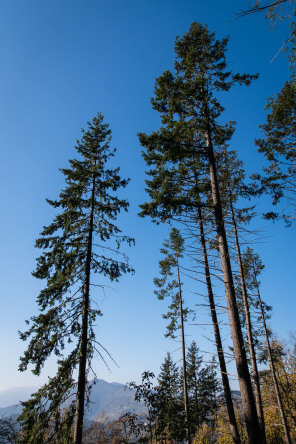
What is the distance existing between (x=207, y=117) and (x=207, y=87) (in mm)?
1469

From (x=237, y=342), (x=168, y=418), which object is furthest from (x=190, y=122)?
(x=168, y=418)

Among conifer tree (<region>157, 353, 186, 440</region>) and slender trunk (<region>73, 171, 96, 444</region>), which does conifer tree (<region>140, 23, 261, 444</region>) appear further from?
conifer tree (<region>157, 353, 186, 440</region>)

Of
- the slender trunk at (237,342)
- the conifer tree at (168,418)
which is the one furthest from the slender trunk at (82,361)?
the slender trunk at (237,342)

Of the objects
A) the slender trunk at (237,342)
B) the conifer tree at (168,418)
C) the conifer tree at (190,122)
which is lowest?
the conifer tree at (168,418)

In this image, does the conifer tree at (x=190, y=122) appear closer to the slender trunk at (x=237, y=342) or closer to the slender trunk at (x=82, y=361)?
the slender trunk at (x=237, y=342)

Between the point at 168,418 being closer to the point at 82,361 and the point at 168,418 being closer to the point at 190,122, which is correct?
the point at 82,361

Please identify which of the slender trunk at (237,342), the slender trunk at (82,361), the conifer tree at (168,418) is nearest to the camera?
the slender trunk at (237,342)

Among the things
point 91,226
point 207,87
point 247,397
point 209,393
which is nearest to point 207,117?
point 207,87

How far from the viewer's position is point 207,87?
875 centimetres

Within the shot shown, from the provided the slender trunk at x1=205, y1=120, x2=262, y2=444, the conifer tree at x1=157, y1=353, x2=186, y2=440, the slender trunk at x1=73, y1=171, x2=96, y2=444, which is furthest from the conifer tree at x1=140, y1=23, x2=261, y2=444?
the conifer tree at x1=157, y1=353, x2=186, y2=440

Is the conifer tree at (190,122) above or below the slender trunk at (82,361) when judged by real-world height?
above

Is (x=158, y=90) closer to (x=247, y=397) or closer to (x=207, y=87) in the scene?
(x=207, y=87)

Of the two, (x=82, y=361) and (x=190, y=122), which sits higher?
(x=190, y=122)

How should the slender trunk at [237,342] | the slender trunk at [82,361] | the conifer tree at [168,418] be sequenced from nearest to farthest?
the slender trunk at [237,342] → the slender trunk at [82,361] → the conifer tree at [168,418]
